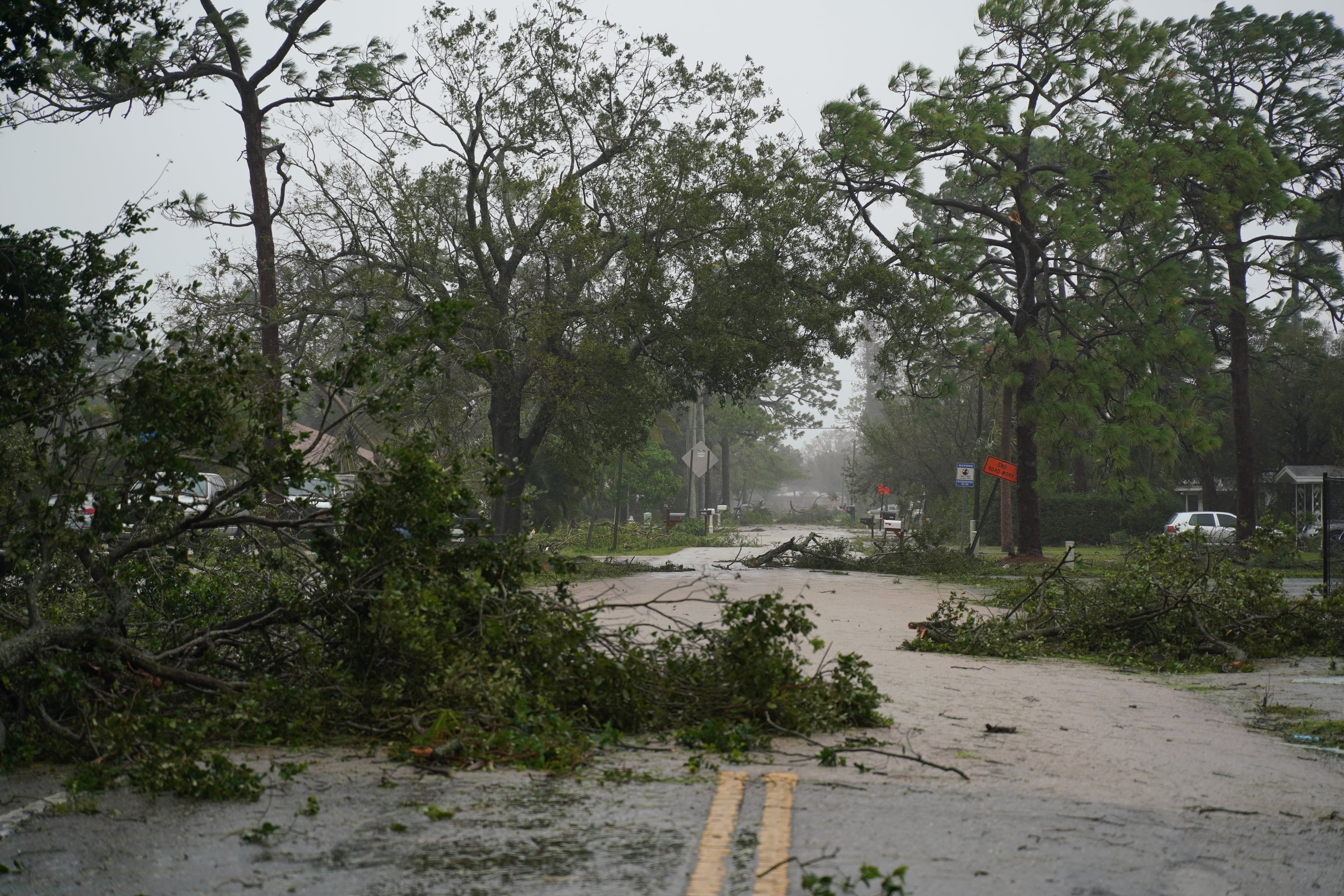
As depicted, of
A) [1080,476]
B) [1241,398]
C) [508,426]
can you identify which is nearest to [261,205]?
[508,426]

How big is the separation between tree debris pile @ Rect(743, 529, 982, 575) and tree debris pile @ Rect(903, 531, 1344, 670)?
14.3 metres

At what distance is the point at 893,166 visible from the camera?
28.2 metres

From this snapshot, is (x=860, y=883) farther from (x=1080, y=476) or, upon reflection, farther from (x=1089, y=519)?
(x=1080, y=476)

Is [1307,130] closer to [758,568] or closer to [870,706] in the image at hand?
[758,568]

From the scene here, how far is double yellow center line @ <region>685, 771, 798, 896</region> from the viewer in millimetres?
4109

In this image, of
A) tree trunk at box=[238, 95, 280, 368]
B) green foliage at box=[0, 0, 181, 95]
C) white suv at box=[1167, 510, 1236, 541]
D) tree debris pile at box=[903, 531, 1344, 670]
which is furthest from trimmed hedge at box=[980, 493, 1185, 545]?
green foliage at box=[0, 0, 181, 95]

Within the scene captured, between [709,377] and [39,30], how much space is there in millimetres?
16207

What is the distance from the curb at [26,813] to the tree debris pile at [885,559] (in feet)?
73.9

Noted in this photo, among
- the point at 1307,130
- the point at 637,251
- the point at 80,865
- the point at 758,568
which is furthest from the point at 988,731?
the point at 1307,130

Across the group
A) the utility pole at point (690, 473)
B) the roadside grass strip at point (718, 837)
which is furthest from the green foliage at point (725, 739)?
the utility pole at point (690, 473)

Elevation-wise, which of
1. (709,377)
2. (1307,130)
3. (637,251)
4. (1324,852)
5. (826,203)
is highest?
(1307,130)

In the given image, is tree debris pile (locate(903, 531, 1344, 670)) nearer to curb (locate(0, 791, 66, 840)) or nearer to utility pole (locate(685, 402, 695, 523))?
curb (locate(0, 791, 66, 840))

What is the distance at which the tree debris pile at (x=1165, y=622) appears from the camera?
1192 centimetres

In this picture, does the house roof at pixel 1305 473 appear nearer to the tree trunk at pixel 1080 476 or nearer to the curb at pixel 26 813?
the tree trunk at pixel 1080 476
